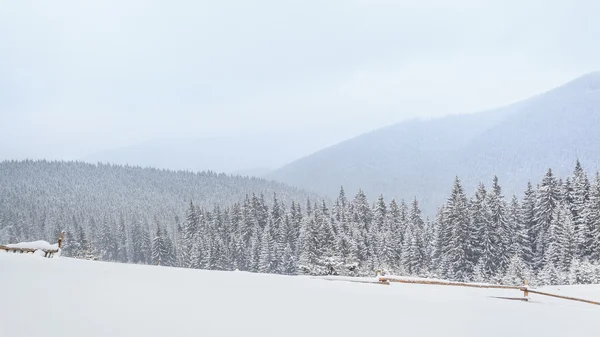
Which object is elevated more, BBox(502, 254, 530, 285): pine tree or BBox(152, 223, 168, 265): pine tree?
BBox(152, 223, 168, 265): pine tree

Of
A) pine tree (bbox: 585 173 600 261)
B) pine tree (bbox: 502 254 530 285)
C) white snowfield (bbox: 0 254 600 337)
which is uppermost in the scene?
pine tree (bbox: 585 173 600 261)

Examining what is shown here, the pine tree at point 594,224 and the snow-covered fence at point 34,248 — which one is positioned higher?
the pine tree at point 594,224

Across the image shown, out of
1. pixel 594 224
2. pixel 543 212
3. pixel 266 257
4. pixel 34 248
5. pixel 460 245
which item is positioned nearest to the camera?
pixel 34 248

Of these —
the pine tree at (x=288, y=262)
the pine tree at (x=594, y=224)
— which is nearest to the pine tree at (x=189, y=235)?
the pine tree at (x=288, y=262)

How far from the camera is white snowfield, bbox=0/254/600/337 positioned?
8.34 m

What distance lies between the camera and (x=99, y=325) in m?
8.15

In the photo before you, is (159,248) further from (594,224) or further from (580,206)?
(594,224)

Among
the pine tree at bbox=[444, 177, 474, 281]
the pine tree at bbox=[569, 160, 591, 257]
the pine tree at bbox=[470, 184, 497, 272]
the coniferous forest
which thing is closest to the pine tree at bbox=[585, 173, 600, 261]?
the coniferous forest

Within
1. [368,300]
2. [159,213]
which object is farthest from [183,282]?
[159,213]

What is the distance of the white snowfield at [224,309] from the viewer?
328 inches

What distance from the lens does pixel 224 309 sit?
9.71m

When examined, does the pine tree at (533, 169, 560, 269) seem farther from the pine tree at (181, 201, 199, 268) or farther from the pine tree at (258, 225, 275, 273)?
the pine tree at (181, 201, 199, 268)

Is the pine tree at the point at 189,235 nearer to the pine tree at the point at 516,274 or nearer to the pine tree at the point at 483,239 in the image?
the pine tree at the point at 483,239

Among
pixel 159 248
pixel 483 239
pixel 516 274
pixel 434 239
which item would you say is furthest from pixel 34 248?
pixel 159 248
